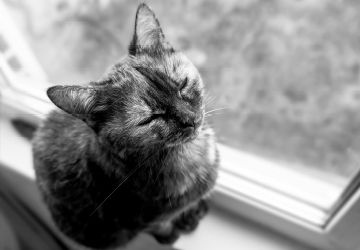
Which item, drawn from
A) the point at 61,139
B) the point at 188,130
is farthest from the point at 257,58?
the point at 61,139

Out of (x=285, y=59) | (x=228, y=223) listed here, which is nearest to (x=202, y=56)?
(x=285, y=59)

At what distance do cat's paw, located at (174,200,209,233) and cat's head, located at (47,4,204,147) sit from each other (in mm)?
286

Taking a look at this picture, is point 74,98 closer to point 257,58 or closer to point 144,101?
point 144,101

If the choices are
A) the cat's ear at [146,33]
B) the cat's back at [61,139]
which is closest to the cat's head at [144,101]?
the cat's ear at [146,33]

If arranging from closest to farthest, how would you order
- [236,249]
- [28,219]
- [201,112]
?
[201,112] < [236,249] < [28,219]

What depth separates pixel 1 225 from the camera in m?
1.00

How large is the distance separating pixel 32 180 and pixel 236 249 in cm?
58

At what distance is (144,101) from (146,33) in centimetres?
13

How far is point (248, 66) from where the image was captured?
98cm

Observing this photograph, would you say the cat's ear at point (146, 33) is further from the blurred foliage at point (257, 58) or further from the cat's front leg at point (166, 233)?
the cat's front leg at point (166, 233)

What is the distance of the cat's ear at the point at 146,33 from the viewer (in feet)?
1.88

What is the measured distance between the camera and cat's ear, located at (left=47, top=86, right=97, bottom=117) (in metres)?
0.51

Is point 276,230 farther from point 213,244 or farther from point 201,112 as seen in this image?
point 201,112

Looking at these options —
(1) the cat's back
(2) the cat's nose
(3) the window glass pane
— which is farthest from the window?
→ (2) the cat's nose
